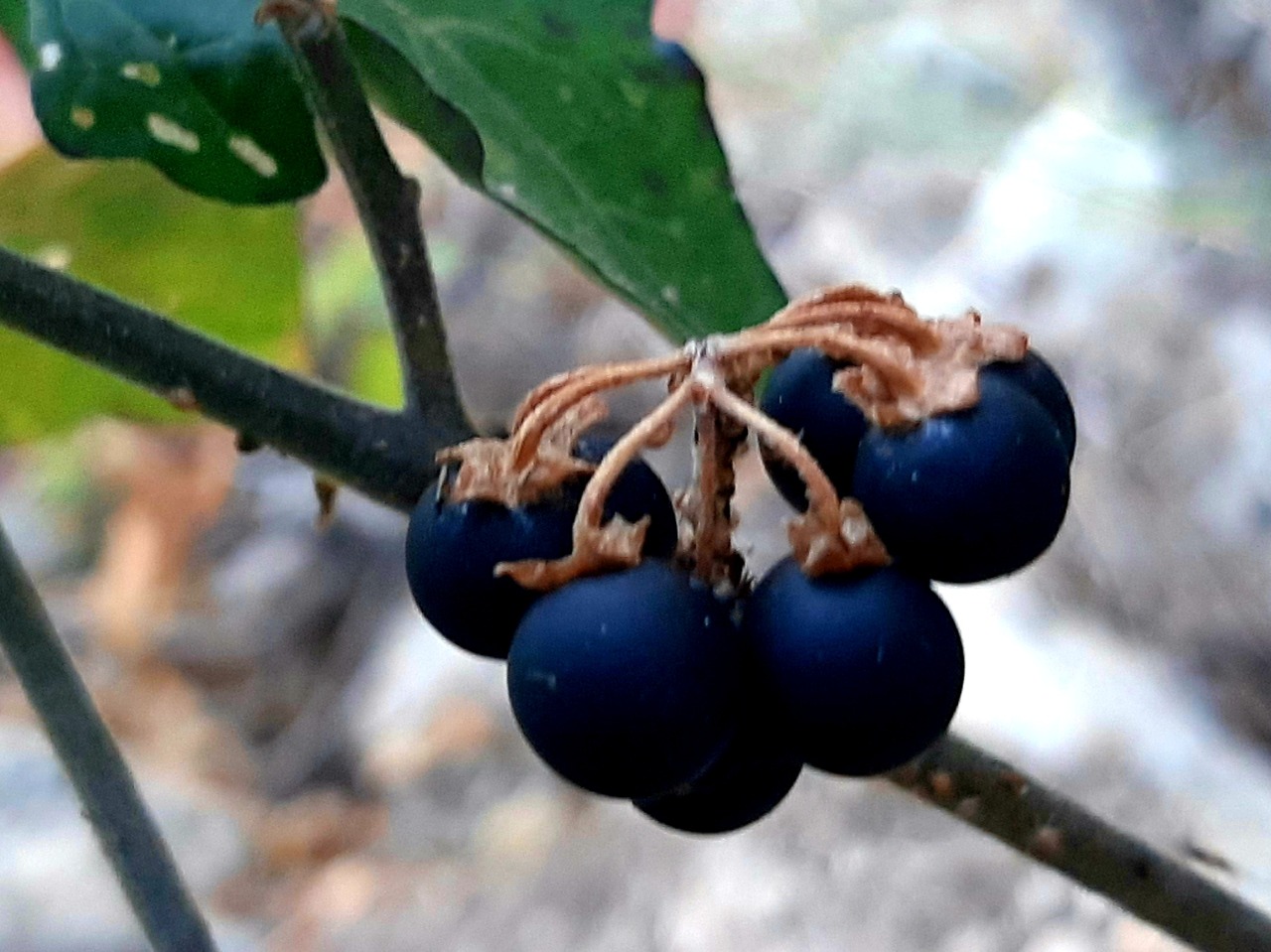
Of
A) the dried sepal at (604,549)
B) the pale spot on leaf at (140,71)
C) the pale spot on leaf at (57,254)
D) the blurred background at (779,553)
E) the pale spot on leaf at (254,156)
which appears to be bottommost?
the blurred background at (779,553)

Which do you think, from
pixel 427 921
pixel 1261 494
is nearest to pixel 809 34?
pixel 1261 494

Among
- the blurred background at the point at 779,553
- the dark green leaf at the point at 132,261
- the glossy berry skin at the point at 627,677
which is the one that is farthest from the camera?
the blurred background at the point at 779,553

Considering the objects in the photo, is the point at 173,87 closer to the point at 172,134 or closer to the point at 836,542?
the point at 172,134

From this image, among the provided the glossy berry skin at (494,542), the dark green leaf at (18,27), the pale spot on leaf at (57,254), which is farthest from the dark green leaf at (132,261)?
the glossy berry skin at (494,542)

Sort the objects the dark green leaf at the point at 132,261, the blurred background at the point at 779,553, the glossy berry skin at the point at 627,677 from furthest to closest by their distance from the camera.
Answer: the blurred background at the point at 779,553
the dark green leaf at the point at 132,261
the glossy berry skin at the point at 627,677

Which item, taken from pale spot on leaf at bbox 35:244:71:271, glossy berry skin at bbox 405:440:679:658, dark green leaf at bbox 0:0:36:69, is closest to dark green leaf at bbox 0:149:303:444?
pale spot on leaf at bbox 35:244:71:271

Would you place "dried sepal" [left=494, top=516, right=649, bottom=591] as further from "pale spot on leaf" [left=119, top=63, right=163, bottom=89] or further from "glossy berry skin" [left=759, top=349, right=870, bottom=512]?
"pale spot on leaf" [left=119, top=63, right=163, bottom=89]

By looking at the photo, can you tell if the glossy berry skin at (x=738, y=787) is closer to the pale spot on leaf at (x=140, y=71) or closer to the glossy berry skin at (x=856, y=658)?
the glossy berry skin at (x=856, y=658)
